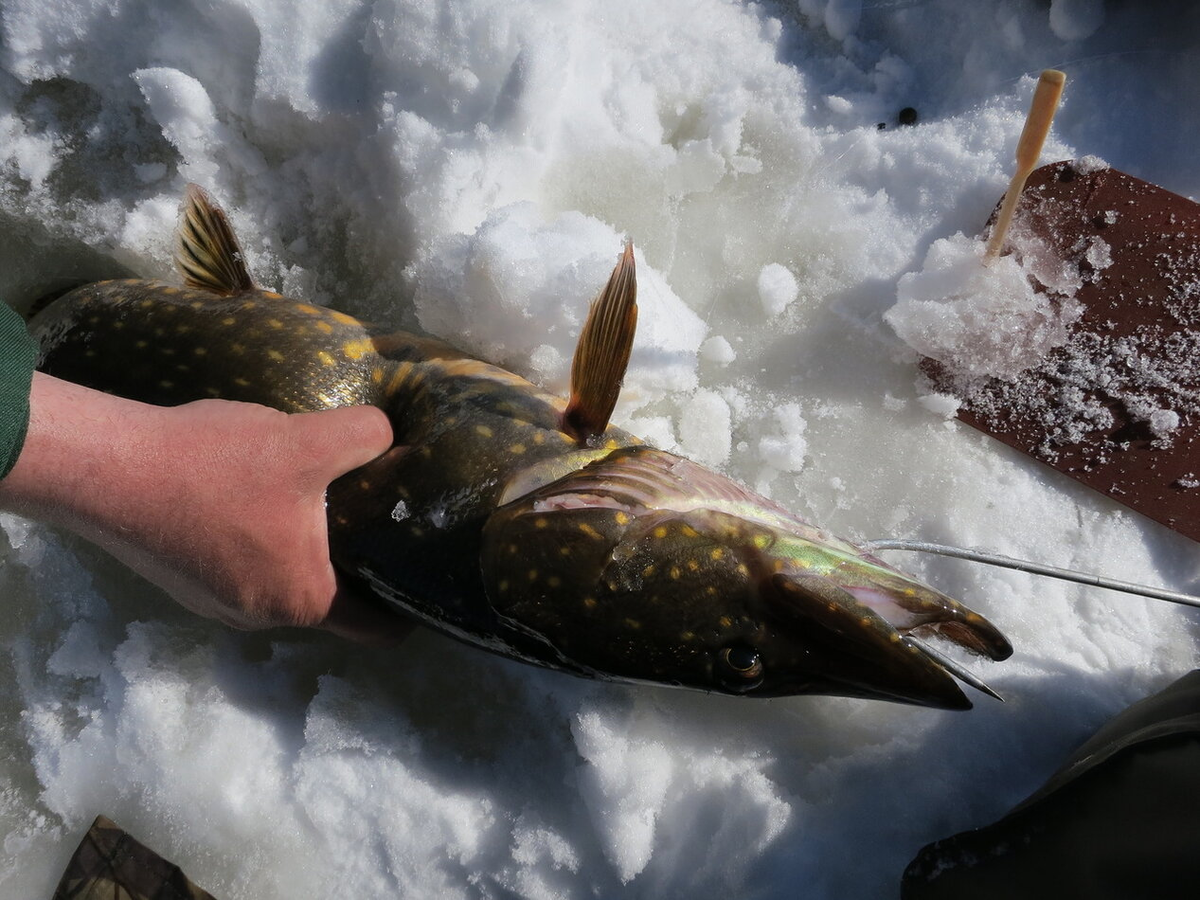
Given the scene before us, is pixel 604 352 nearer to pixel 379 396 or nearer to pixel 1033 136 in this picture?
pixel 379 396

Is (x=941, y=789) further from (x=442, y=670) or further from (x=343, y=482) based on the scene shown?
(x=343, y=482)

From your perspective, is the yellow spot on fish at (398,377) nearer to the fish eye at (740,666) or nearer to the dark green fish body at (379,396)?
the dark green fish body at (379,396)

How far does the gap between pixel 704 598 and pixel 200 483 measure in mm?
1184

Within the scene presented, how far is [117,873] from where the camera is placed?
2168 millimetres

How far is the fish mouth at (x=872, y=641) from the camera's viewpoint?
1.36 meters

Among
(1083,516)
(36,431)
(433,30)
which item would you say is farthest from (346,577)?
(1083,516)

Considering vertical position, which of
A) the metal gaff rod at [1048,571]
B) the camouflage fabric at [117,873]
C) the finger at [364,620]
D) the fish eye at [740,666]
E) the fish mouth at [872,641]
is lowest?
the camouflage fabric at [117,873]

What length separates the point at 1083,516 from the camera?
2.13 metres

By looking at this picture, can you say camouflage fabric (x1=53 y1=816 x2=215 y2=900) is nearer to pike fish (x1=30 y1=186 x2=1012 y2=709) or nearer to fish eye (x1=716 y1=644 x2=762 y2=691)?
pike fish (x1=30 y1=186 x2=1012 y2=709)

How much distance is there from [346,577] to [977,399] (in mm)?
1802

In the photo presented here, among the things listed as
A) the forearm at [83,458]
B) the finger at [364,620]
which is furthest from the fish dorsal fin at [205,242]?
the finger at [364,620]

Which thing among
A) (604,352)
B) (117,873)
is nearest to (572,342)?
(604,352)

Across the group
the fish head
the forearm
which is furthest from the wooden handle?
the forearm

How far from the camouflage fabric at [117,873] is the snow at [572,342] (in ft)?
0.20
